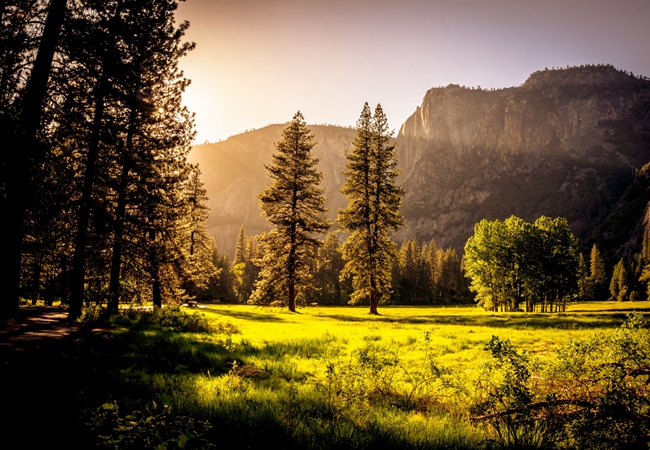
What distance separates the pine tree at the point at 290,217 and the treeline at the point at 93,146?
29.5 feet

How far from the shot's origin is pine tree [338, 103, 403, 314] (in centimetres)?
2678

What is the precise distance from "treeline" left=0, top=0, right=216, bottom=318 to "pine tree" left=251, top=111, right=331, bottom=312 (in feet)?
29.5

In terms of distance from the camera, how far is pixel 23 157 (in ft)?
29.8

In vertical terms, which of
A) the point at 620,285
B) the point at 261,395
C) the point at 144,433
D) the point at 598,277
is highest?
the point at 144,433

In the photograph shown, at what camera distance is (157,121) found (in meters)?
16.2

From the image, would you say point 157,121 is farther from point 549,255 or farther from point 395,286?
point 395,286

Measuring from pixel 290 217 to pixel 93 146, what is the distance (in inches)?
670

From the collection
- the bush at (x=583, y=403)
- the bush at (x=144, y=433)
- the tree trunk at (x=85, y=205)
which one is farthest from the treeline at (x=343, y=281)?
the bush at (x=583, y=403)

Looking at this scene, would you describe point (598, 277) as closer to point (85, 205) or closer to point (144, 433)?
point (85, 205)

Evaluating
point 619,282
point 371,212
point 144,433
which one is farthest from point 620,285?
point 144,433

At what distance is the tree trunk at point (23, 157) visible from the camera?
29.5 feet

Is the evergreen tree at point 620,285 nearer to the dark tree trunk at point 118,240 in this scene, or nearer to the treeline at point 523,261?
the treeline at point 523,261

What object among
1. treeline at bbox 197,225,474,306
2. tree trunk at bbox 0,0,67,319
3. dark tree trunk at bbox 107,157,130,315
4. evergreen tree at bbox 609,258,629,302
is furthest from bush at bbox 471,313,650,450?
evergreen tree at bbox 609,258,629,302

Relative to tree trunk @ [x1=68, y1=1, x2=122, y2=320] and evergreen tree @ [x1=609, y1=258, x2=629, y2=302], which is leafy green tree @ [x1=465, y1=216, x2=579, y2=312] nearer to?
tree trunk @ [x1=68, y1=1, x2=122, y2=320]
